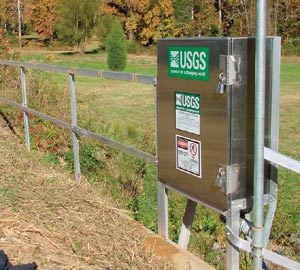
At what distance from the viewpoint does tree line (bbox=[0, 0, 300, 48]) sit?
42.7 meters

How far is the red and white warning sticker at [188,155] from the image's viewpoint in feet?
12.0

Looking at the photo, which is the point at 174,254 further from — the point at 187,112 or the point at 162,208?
the point at 187,112

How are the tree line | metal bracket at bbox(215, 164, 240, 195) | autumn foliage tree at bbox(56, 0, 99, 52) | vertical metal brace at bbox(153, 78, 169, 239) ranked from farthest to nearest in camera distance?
autumn foliage tree at bbox(56, 0, 99, 52) → the tree line → vertical metal brace at bbox(153, 78, 169, 239) → metal bracket at bbox(215, 164, 240, 195)

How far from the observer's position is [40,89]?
9.45m

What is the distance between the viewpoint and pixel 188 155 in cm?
377

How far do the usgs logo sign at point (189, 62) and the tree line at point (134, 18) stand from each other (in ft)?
122

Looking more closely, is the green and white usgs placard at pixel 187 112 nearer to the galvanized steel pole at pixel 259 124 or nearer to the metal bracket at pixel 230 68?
the metal bracket at pixel 230 68

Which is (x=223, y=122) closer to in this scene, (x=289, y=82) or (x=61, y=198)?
(x=61, y=198)

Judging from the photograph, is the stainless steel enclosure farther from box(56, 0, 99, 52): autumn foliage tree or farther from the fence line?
box(56, 0, 99, 52): autumn foliage tree

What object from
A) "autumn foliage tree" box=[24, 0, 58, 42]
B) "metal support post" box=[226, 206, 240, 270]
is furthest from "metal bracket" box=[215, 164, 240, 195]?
"autumn foliage tree" box=[24, 0, 58, 42]

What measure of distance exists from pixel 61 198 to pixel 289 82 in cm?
Answer: 2275

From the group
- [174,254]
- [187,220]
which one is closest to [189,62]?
[187,220]

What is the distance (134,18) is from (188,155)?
52.1 metres

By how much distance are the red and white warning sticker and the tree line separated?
37.3 m
